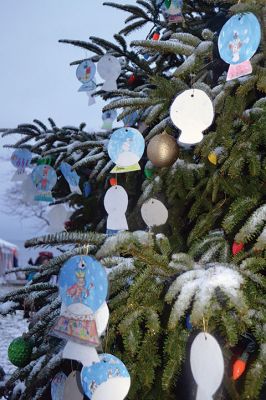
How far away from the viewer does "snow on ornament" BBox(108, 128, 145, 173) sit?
200 cm

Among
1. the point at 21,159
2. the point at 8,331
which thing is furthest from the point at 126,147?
the point at 8,331

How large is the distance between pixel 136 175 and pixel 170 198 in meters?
0.62

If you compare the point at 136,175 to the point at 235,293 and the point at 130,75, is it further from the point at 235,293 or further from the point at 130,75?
the point at 235,293

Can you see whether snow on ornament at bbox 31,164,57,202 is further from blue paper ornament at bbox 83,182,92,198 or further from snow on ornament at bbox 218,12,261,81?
snow on ornament at bbox 218,12,261,81

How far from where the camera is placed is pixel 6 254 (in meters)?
23.5

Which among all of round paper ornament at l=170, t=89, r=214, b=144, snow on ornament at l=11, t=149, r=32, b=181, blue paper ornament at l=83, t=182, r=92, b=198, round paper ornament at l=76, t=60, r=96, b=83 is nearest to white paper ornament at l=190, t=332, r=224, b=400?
round paper ornament at l=170, t=89, r=214, b=144

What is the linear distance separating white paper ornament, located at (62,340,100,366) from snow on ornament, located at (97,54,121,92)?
1.82m

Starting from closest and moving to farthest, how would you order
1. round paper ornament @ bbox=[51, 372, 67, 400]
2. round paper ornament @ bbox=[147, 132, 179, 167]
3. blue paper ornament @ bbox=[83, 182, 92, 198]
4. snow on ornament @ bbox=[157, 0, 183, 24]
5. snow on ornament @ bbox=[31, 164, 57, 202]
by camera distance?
round paper ornament @ bbox=[51, 372, 67, 400] < round paper ornament @ bbox=[147, 132, 179, 167] < snow on ornament @ bbox=[157, 0, 183, 24] < snow on ornament @ bbox=[31, 164, 57, 202] < blue paper ornament @ bbox=[83, 182, 92, 198]

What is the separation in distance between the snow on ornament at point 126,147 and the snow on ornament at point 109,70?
0.82 meters

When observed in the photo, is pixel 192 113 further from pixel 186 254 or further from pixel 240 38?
pixel 186 254

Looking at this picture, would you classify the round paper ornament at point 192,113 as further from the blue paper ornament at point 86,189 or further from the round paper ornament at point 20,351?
the blue paper ornament at point 86,189

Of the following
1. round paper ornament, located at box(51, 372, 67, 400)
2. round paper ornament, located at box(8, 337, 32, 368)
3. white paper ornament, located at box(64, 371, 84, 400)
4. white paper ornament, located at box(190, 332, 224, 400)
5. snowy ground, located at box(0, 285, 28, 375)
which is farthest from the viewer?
snowy ground, located at box(0, 285, 28, 375)

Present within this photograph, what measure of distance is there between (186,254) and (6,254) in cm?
2331

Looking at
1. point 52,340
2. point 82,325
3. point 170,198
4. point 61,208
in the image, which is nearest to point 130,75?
point 61,208
